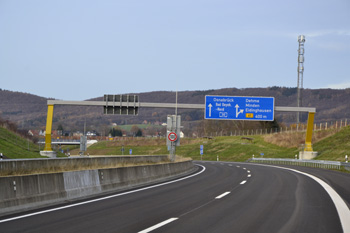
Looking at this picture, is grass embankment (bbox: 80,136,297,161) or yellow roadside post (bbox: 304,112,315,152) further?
grass embankment (bbox: 80,136,297,161)

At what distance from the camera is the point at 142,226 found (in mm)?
10266

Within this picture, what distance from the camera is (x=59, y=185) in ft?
48.3

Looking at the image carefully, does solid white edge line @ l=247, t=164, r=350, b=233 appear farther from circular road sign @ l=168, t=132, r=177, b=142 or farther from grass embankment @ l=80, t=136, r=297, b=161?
grass embankment @ l=80, t=136, r=297, b=161

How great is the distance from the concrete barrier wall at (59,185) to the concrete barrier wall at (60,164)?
170 cm

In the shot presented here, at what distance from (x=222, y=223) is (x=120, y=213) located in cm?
265

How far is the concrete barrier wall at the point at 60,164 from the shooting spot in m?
17.8

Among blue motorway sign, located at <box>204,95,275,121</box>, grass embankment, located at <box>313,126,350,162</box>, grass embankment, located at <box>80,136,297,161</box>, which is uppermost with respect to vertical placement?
blue motorway sign, located at <box>204,95,275,121</box>

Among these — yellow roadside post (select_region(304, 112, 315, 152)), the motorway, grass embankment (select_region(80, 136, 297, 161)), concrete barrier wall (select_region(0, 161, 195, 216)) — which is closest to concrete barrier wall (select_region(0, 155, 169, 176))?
concrete barrier wall (select_region(0, 161, 195, 216))

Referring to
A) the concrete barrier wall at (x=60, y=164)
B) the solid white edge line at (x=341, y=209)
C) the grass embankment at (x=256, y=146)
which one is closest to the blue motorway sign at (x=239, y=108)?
the concrete barrier wall at (x=60, y=164)

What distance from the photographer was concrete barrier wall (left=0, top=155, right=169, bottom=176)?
17837 mm

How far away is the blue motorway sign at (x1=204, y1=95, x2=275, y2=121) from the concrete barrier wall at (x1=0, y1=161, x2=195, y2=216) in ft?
87.3

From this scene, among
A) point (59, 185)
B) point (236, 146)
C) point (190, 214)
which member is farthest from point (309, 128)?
point (236, 146)

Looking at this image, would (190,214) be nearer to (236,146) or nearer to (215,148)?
(236,146)

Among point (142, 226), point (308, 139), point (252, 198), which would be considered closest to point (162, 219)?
point (142, 226)
